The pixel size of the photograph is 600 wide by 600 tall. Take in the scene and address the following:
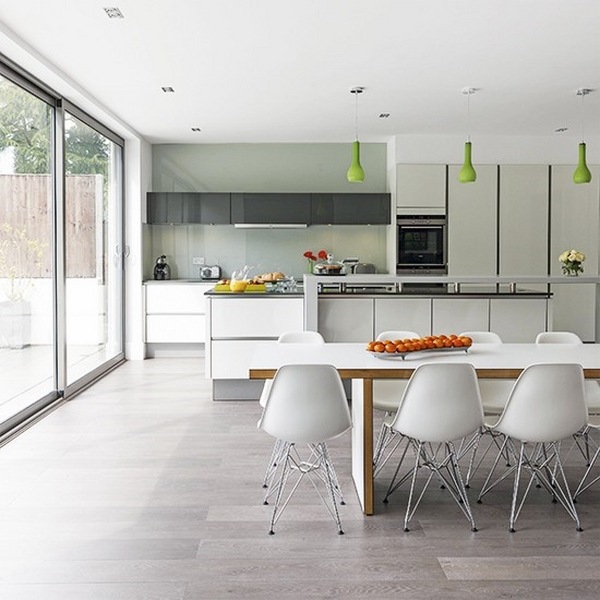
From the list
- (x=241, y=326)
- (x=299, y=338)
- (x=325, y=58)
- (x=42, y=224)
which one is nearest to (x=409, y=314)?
(x=241, y=326)

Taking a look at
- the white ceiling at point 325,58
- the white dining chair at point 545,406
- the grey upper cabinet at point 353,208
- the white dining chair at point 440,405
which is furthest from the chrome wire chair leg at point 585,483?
the grey upper cabinet at point 353,208

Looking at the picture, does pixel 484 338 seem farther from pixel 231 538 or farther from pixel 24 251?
pixel 24 251

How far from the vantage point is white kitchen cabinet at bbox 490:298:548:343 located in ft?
19.8

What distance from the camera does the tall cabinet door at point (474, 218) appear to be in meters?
8.56

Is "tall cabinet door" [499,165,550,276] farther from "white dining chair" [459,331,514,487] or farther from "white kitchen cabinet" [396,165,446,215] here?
"white dining chair" [459,331,514,487]

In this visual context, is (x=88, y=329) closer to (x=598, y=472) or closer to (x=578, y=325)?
(x=598, y=472)

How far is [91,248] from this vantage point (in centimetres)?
717

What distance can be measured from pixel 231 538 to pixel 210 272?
6.05 m

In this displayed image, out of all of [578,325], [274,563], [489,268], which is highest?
[489,268]

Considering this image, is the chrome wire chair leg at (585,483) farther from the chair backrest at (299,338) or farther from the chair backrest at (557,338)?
the chair backrest at (299,338)

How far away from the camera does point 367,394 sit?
3.52m

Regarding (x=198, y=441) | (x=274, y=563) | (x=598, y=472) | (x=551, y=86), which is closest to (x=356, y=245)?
(x=551, y=86)

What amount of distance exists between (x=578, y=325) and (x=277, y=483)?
594 cm

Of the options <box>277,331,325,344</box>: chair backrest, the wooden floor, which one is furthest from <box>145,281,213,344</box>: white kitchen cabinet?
<box>277,331,325,344</box>: chair backrest
